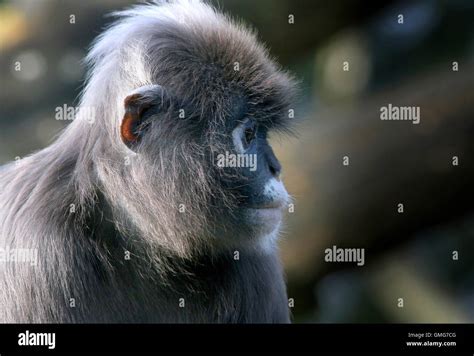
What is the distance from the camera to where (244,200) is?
3342mm

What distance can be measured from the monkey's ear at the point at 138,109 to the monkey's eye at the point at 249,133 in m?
0.38

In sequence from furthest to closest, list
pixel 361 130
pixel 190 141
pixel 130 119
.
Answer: pixel 361 130
pixel 190 141
pixel 130 119

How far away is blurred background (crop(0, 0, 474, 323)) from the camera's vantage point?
16.2 ft

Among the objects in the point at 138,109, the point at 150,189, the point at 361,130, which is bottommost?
the point at 150,189

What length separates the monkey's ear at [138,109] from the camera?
3.20 m

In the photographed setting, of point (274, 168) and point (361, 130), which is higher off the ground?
point (361, 130)

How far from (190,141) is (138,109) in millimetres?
257

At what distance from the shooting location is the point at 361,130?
5.29 meters

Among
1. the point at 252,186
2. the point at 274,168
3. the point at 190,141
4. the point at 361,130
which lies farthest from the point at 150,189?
the point at 361,130

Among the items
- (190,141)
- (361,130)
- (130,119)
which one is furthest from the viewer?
(361,130)

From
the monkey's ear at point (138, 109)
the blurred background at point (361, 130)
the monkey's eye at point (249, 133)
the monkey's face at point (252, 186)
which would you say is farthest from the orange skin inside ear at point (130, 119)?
the blurred background at point (361, 130)

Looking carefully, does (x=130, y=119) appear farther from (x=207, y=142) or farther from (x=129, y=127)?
(x=207, y=142)
